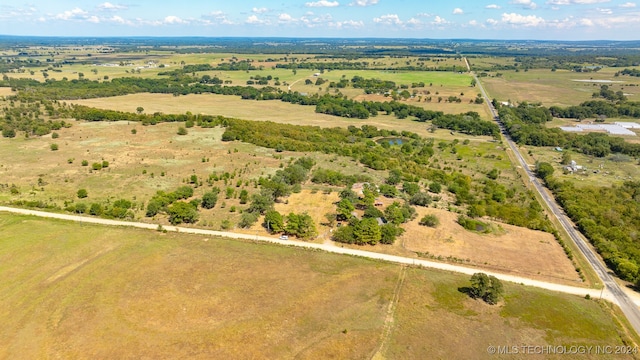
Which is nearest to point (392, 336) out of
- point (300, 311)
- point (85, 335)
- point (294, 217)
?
point (300, 311)

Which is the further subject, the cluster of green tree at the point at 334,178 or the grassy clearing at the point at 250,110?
the grassy clearing at the point at 250,110

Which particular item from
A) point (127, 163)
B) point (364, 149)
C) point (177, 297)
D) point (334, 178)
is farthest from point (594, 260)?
point (127, 163)

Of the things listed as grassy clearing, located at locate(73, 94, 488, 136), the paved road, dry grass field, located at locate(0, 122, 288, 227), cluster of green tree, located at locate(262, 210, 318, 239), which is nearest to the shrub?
the paved road

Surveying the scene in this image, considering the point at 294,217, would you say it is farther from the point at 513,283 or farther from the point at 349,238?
the point at 513,283

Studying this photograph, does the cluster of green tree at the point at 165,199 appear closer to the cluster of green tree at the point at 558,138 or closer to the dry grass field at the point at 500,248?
the dry grass field at the point at 500,248

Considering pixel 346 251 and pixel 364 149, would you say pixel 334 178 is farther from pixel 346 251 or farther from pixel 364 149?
pixel 364 149

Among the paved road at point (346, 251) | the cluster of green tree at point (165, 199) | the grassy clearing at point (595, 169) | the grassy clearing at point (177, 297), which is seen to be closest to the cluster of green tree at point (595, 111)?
the grassy clearing at point (595, 169)
